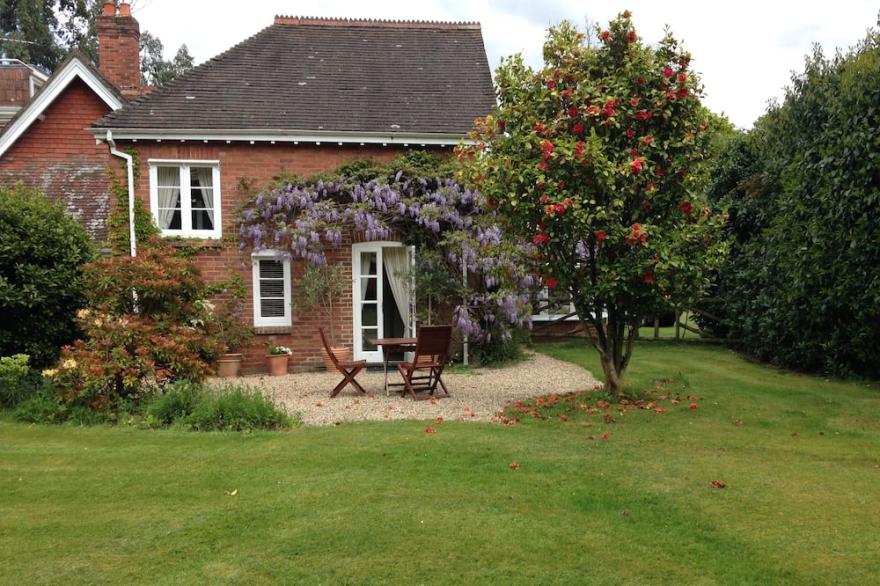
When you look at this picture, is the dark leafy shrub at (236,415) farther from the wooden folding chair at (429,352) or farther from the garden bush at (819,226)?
the garden bush at (819,226)

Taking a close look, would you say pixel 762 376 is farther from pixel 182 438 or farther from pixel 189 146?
pixel 189 146

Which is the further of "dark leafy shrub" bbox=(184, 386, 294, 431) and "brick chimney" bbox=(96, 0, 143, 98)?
"brick chimney" bbox=(96, 0, 143, 98)

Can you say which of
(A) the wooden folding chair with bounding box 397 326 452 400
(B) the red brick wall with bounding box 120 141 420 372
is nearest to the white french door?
(B) the red brick wall with bounding box 120 141 420 372

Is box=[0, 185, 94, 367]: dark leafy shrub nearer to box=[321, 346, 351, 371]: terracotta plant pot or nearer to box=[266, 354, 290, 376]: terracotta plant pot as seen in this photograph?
box=[266, 354, 290, 376]: terracotta plant pot

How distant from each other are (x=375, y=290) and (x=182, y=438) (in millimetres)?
6694

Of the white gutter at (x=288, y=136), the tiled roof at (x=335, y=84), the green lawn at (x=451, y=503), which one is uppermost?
the tiled roof at (x=335, y=84)

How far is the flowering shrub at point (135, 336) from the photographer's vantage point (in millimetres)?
8227

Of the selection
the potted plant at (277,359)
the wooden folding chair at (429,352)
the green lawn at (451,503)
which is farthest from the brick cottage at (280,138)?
the green lawn at (451,503)

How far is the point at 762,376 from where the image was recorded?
11750 millimetres

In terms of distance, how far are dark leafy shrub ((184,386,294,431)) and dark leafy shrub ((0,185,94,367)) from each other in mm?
3606

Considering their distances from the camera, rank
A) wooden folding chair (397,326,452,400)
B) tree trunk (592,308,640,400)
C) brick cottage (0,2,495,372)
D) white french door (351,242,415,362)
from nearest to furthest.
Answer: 1. tree trunk (592,308,640,400)
2. wooden folding chair (397,326,452,400)
3. brick cottage (0,2,495,372)
4. white french door (351,242,415,362)

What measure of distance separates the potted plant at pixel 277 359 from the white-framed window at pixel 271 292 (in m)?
0.60

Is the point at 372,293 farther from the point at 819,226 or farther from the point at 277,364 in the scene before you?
the point at 819,226

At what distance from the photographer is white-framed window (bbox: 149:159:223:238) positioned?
1310 cm
